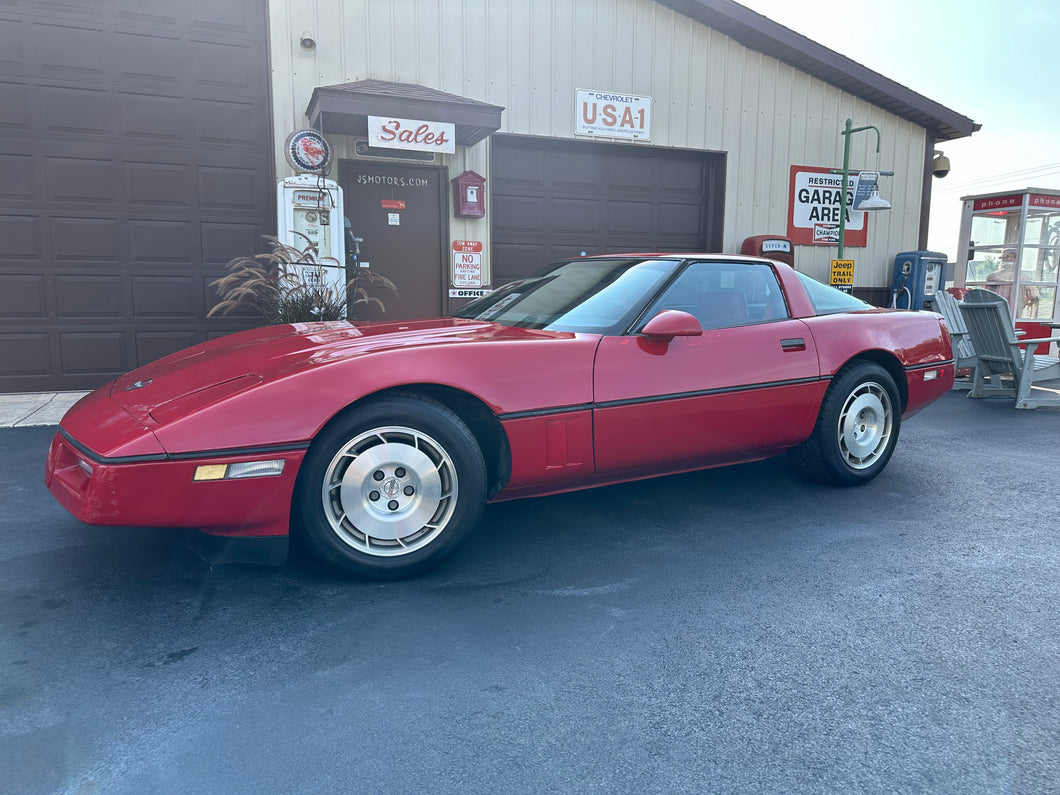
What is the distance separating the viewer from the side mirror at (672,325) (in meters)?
2.97

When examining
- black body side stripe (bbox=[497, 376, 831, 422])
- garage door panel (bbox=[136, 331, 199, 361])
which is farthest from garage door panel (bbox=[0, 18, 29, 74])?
black body side stripe (bbox=[497, 376, 831, 422])

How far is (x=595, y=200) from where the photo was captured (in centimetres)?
861

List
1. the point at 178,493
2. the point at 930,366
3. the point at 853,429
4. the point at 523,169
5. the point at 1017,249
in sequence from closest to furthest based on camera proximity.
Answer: the point at 178,493, the point at 853,429, the point at 930,366, the point at 523,169, the point at 1017,249

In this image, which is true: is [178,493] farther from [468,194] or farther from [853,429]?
[468,194]

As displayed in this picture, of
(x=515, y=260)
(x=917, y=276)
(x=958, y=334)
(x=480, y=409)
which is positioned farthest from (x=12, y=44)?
(x=917, y=276)

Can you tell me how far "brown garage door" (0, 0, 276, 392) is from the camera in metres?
6.50

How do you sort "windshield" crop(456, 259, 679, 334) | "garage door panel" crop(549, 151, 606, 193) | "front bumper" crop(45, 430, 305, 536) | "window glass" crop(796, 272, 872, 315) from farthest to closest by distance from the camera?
1. "garage door panel" crop(549, 151, 606, 193)
2. "window glass" crop(796, 272, 872, 315)
3. "windshield" crop(456, 259, 679, 334)
4. "front bumper" crop(45, 430, 305, 536)

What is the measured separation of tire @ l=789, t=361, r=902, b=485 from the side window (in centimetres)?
53

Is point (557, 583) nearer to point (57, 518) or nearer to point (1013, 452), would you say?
point (57, 518)

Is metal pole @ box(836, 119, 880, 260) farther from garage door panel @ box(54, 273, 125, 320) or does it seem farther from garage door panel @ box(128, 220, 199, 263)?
garage door panel @ box(54, 273, 125, 320)

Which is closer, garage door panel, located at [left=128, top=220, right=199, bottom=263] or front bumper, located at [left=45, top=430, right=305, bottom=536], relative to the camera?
front bumper, located at [left=45, top=430, right=305, bottom=536]

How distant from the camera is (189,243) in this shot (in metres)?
6.97

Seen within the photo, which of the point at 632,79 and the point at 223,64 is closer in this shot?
the point at 223,64

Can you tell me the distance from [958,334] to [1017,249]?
17.4 feet
